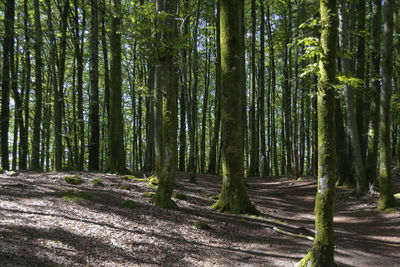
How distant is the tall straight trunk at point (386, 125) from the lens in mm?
8125

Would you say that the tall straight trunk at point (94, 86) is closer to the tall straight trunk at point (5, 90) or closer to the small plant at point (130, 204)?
the tall straight trunk at point (5, 90)

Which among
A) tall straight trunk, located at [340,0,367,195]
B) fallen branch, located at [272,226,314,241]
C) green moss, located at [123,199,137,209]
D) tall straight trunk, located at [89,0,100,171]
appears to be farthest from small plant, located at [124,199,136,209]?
tall straight trunk, located at [340,0,367,195]

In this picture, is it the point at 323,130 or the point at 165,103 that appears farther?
the point at 165,103

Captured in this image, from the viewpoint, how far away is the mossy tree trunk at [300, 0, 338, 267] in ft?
12.8

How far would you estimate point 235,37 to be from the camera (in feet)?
25.1

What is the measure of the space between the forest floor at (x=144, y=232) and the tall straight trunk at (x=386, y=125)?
0.48m

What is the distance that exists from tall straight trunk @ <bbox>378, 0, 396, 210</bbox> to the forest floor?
1.58ft

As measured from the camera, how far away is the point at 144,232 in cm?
561

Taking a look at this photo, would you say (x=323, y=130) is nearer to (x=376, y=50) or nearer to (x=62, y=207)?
(x=62, y=207)

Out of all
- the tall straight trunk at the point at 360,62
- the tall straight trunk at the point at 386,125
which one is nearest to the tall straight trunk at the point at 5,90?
the tall straight trunk at the point at 386,125

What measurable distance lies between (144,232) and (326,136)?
3789 mm

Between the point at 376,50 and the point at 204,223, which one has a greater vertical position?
the point at 376,50

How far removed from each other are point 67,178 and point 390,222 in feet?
29.2

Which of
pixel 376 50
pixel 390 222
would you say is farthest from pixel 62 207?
pixel 376 50
